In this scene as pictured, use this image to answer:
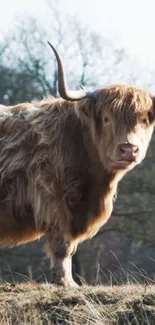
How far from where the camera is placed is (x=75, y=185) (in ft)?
25.0

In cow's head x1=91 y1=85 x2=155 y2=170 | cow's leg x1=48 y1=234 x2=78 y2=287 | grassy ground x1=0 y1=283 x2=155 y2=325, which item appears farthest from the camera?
cow's leg x1=48 y1=234 x2=78 y2=287

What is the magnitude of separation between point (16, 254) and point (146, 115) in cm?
1171

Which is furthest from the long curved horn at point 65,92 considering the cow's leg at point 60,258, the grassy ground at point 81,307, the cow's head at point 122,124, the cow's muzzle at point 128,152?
the grassy ground at point 81,307

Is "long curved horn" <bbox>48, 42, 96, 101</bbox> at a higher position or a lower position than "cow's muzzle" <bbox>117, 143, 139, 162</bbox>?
higher

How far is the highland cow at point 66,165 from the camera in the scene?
24.7ft

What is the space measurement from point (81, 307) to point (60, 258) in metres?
1.77

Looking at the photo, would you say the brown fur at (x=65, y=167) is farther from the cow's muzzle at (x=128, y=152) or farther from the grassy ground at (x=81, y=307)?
the grassy ground at (x=81, y=307)

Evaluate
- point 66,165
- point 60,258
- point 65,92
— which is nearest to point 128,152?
point 66,165

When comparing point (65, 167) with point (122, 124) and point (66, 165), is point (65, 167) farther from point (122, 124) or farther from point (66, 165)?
point (122, 124)

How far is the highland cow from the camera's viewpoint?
24.7 ft

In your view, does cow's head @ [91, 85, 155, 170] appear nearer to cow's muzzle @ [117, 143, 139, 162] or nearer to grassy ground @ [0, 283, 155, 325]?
cow's muzzle @ [117, 143, 139, 162]

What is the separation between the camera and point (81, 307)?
5.79 m

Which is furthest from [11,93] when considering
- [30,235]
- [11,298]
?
[11,298]

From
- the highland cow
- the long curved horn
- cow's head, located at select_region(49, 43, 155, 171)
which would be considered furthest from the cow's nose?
the long curved horn
